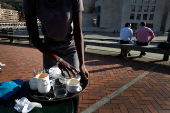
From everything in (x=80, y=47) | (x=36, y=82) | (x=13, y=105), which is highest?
(x=80, y=47)

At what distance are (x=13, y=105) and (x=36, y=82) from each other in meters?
0.29

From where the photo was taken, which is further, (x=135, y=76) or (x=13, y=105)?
(x=135, y=76)

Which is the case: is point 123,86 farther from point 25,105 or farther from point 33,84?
point 25,105

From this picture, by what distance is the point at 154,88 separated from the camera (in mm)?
3195

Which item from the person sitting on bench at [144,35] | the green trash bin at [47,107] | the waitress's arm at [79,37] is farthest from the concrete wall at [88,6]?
the green trash bin at [47,107]

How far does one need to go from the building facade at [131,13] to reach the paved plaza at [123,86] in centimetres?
3627

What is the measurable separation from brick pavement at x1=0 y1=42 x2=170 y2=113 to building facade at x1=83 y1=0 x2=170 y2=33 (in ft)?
119

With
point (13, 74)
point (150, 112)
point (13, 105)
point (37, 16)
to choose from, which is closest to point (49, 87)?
point (13, 105)

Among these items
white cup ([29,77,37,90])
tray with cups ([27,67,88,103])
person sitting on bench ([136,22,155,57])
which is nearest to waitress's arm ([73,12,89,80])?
tray with cups ([27,67,88,103])

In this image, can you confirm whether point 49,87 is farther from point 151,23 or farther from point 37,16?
point 151,23

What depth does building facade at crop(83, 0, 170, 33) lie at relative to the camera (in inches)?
1526

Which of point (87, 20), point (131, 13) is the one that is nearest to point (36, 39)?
point (131, 13)

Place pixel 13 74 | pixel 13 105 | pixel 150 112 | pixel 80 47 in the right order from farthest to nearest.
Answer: pixel 13 74 < pixel 150 112 < pixel 80 47 < pixel 13 105

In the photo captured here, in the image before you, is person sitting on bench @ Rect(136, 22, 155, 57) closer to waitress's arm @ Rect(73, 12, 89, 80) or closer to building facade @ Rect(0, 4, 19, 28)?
waitress's arm @ Rect(73, 12, 89, 80)
